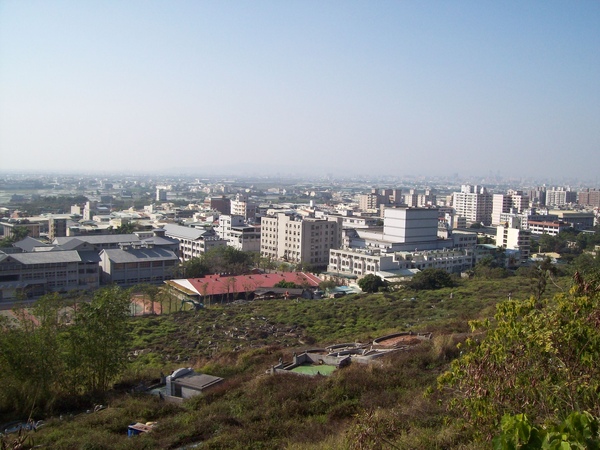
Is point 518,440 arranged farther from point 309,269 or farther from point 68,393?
point 309,269

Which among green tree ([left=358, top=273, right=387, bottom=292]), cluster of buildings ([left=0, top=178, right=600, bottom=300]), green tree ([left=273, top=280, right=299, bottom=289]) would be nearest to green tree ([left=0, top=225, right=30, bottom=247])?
cluster of buildings ([left=0, top=178, right=600, bottom=300])

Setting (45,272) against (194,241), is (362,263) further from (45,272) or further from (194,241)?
(45,272)

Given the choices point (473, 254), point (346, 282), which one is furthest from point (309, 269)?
point (473, 254)

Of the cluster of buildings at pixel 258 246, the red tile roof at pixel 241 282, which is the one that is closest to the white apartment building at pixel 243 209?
the cluster of buildings at pixel 258 246

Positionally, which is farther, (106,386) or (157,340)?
(157,340)

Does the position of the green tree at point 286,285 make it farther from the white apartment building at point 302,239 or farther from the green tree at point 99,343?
the green tree at point 99,343
